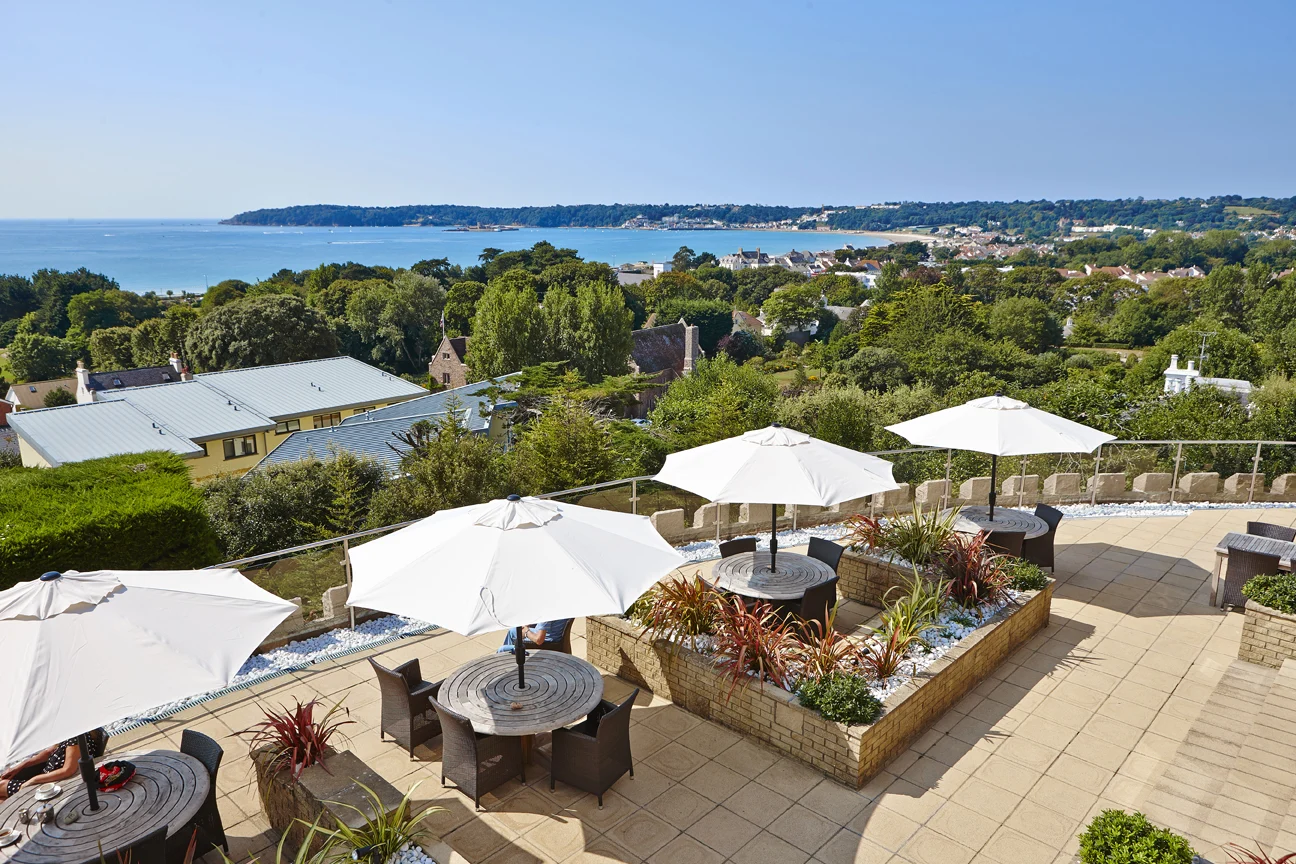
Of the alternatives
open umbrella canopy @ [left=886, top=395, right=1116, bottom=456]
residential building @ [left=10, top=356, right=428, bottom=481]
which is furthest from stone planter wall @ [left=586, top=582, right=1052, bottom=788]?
residential building @ [left=10, top=356, right=428, bottom=481]

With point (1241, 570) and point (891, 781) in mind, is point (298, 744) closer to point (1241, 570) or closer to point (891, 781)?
point (891, 781)

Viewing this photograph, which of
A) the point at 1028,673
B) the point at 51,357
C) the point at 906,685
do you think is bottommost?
→ the point at 51,357

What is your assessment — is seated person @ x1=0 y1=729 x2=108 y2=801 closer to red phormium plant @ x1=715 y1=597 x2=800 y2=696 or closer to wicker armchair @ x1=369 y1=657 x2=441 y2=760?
wicker armchair @ x1=369 y1=657 x2=441 y2=760

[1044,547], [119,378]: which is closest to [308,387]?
[119,378]

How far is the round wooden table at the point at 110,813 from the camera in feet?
13.9

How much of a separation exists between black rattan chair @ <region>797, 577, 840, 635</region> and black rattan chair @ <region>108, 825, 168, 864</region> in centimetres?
520

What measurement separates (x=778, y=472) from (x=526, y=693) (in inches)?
119

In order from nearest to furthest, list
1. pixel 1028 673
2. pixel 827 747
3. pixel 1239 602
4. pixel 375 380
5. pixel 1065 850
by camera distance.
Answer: pixel 1065 850, pixel 827 747, pixel 1028 673, pixel 1239 602, pixel 375 380

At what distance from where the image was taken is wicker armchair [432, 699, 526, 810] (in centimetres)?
544

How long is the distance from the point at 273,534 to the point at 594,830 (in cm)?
1130

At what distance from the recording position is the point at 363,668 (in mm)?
7559

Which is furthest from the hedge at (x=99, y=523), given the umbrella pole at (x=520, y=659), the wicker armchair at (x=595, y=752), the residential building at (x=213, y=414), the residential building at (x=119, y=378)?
the residential building at (x=119, y=378)

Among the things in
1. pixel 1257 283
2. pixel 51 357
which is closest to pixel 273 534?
pixel 51 357

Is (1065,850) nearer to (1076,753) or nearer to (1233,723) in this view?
(1076,753)
